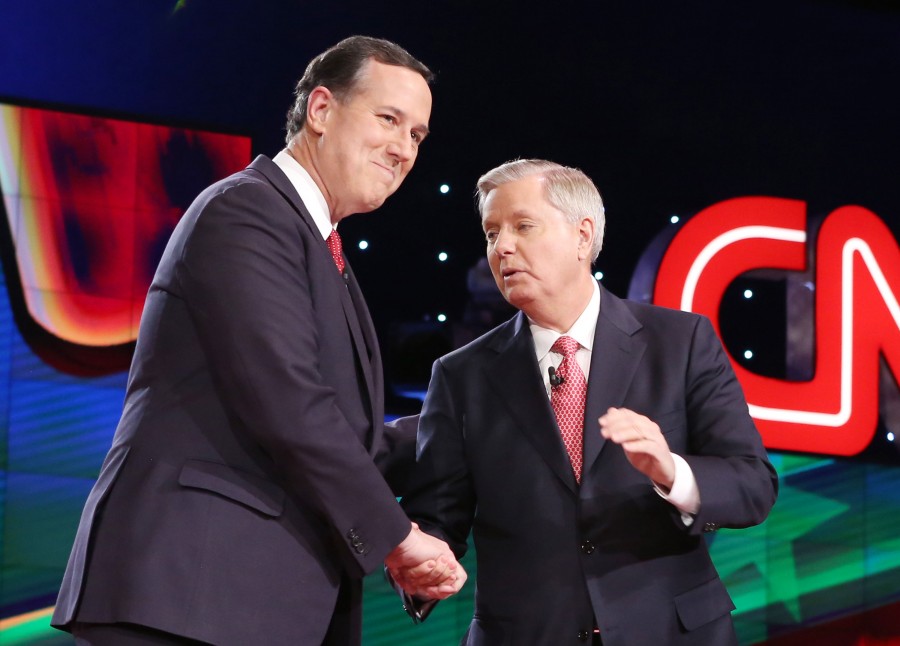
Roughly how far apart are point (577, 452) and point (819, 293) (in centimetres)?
322

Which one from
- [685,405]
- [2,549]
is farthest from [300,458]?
[2,549]

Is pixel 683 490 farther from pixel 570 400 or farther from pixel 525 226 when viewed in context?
pixel 525 226

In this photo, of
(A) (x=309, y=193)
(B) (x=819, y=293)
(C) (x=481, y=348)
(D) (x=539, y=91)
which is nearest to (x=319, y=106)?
(A) (x=309, y=193)

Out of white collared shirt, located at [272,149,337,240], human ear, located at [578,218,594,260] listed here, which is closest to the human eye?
human ear, located at [578,218,594,260]

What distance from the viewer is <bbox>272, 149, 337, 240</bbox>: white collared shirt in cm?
193

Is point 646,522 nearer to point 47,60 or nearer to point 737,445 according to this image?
point 737,445

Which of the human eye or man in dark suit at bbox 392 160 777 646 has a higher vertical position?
the human eye

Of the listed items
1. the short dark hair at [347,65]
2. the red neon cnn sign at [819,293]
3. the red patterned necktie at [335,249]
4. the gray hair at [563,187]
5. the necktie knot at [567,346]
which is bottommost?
the red neon cnn sign at [819,293]

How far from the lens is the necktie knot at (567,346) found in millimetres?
2254

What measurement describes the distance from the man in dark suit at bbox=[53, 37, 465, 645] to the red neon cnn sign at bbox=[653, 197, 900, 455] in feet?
10.4

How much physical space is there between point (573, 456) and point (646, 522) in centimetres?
20

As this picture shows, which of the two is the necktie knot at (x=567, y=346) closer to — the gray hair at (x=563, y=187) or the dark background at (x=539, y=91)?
the gray hair at (x=563, y=187)

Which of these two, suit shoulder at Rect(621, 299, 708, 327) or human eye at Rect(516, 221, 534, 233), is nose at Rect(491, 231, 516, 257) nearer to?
human eye at Rect(516, 221, 534, 233)

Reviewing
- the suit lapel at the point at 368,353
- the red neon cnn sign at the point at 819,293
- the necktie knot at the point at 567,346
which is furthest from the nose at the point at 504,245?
the red neon cnn sign at the point at 819,293
